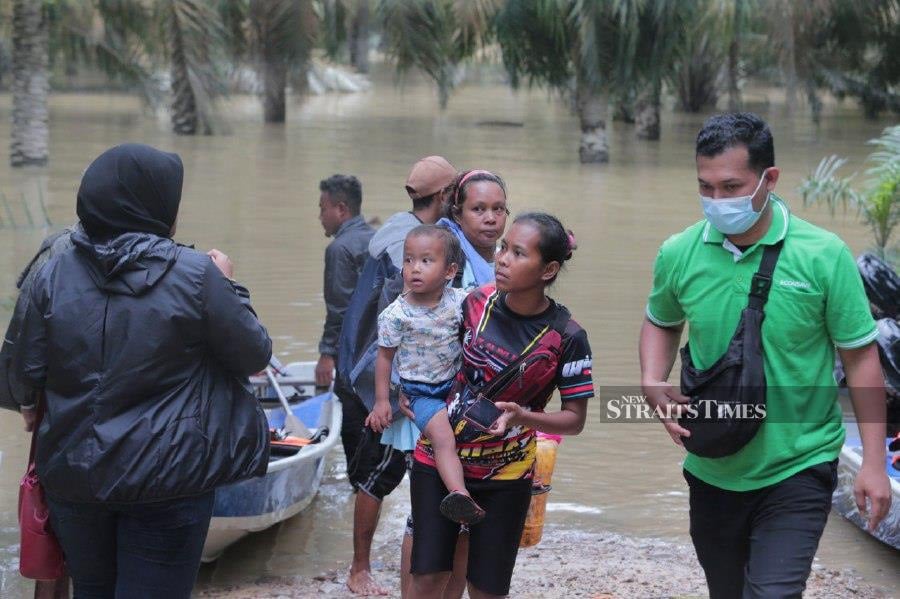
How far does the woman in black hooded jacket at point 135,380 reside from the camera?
3367 millimetres

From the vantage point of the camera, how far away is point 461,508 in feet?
12.3

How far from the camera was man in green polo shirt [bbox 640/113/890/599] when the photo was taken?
341 cm

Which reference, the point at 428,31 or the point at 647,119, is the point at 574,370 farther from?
the point at 647,119

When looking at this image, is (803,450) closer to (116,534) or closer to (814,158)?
(116,534)

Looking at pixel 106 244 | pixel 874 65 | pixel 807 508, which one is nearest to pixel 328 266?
pixel 106 244

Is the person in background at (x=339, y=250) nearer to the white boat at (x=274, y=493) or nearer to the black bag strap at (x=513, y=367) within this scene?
the white boat at (x=274, y=493)

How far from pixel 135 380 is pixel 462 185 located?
1.52m

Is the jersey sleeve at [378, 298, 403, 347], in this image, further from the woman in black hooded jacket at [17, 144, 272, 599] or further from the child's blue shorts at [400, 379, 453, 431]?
the woman in black hooded jacket at [17, 144, 272, 599]

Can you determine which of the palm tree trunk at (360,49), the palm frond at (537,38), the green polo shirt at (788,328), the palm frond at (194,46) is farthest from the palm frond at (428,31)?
the green polo shirt at (788,328)

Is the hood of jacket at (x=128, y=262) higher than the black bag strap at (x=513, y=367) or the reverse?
higher

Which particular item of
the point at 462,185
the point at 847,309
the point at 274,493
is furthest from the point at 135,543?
the point at 274,493

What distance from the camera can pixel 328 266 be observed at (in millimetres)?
6633

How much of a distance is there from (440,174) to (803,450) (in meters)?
1.90

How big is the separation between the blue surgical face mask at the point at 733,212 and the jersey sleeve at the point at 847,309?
249 mm
